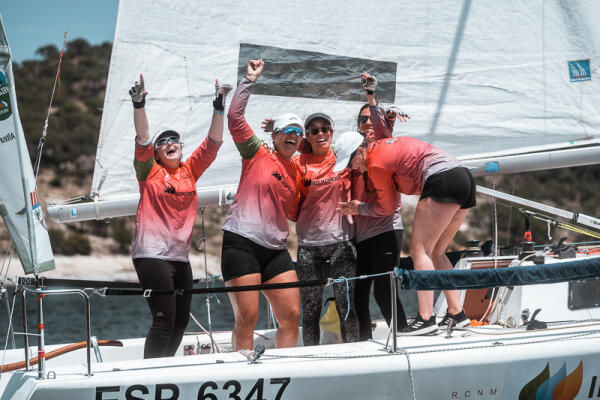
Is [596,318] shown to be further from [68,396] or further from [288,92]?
[68,396]

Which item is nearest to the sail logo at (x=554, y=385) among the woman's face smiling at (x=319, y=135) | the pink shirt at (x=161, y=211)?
the woman's face smiling at (x=319, y=135)

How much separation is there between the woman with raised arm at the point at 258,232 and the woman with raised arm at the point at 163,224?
0.27m

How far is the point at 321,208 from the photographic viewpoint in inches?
177

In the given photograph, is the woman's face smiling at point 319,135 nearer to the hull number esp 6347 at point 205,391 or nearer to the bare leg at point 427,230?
the bare leg at point 427,230

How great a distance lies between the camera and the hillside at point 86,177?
29.8 m

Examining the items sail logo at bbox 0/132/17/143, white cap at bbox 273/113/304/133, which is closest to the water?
white cap at bbox 273/113/304/133

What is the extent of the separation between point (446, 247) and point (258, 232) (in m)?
1.16

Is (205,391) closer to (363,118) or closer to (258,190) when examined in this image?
(258,190)

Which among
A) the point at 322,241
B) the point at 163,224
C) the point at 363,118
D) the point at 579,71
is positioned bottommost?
the point at 322,241

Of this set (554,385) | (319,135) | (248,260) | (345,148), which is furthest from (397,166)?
(554,385)

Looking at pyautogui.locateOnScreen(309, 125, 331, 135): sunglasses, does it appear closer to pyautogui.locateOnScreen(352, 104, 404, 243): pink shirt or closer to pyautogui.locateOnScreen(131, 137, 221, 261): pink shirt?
pyautogui.locateOnScreen(352, 104, 404, 243): pink shirt

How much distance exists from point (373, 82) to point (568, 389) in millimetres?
2048

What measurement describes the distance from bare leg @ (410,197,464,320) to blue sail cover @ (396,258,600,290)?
0.55 m

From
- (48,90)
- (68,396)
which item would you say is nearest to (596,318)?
(68,396)
